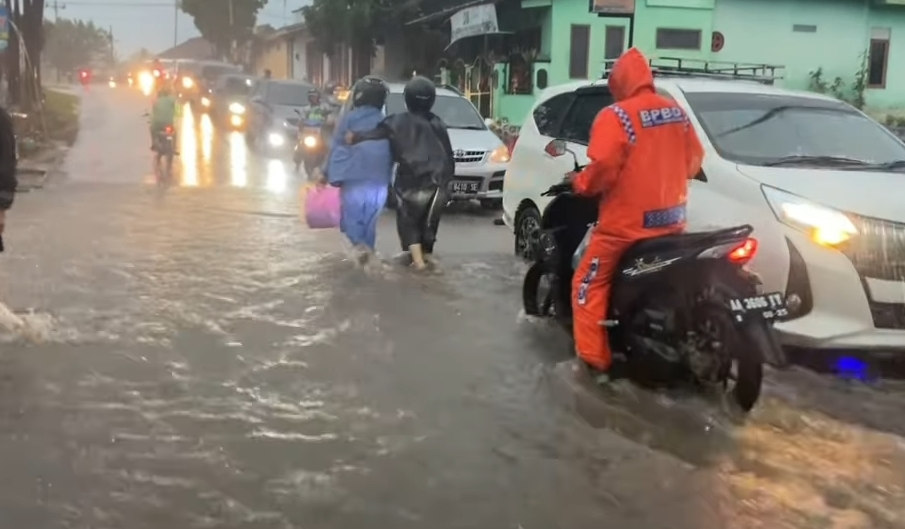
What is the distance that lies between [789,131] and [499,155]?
24.6 ft

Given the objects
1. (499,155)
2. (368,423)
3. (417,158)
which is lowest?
(368,423)

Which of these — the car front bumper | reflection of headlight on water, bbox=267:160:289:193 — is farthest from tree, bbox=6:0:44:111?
the car front bumper

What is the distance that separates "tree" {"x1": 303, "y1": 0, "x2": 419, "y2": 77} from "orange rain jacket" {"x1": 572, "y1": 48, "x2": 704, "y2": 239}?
2561 cm

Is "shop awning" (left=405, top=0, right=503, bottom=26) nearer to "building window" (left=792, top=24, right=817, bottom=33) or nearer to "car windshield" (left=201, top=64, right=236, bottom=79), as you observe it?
"building window" (left=792, top=24, right=817, bottom=33)

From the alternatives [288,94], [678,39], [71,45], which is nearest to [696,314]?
[678,39]

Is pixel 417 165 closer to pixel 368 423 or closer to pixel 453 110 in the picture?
pixel 368 423

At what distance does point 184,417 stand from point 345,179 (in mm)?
4478

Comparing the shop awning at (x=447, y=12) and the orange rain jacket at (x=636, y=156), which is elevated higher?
the shop awning at (x=447, y=12)

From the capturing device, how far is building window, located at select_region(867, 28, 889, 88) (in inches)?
1011

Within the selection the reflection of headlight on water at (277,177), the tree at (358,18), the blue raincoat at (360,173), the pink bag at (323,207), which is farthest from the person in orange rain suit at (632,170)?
the tree at (358,18)

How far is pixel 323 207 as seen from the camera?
10180 mm

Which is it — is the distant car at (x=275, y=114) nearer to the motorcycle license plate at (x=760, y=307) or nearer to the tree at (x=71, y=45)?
the motorcycle license plate at (x=760, y=307)

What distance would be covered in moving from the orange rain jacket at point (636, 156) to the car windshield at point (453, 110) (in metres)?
9.77

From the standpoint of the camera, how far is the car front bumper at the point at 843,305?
5.77 m
